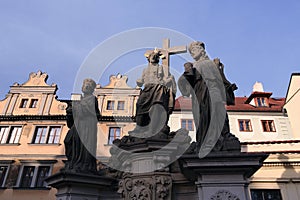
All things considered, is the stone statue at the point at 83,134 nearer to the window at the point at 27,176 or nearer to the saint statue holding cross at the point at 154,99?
the saint statue holding cross at the point at 154,99

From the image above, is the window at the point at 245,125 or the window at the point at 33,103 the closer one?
the window at the point at 245,125

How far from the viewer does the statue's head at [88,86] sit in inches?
225

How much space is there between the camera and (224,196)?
11.6 feet

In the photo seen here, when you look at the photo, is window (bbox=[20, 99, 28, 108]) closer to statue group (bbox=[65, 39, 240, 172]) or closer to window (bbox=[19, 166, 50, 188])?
window (bbox=[19, 166, 50, 188])

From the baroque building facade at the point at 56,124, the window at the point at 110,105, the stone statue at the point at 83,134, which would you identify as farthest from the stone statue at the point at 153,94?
the window at the point at 110,105

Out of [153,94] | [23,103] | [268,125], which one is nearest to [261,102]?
[268,125]

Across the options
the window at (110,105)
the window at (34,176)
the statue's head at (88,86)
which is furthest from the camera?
the window at (110,105)

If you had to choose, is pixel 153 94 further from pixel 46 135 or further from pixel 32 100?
pixel 32 100

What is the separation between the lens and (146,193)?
409cm

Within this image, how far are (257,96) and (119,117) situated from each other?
38.3 feet

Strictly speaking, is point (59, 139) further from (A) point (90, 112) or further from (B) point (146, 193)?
(B) point (146, 193)

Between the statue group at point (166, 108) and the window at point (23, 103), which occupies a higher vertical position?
the window at point (23, 103)

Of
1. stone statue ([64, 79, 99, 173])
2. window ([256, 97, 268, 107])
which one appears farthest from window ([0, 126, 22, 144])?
window ([256, 97, 268, 107])

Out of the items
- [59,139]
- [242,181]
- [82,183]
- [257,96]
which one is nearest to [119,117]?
[59,139]
